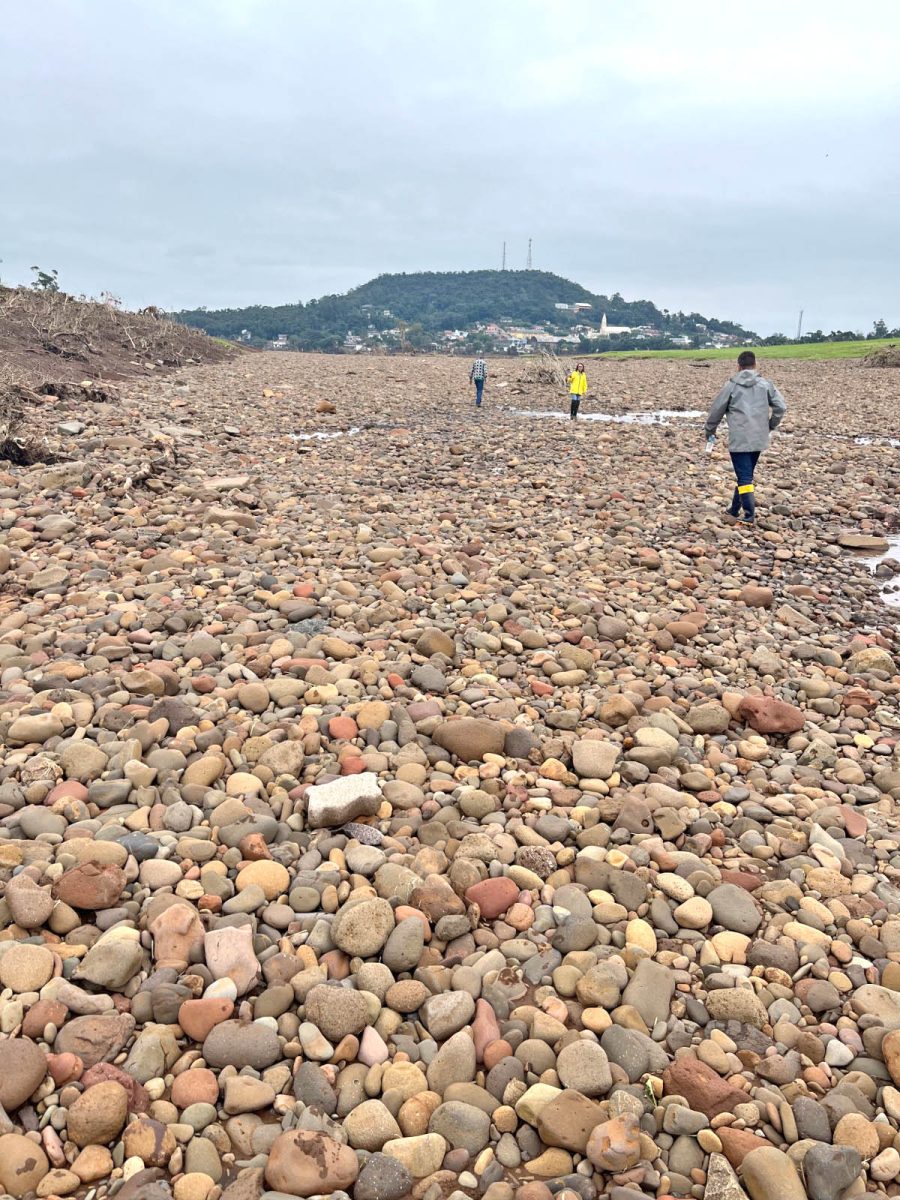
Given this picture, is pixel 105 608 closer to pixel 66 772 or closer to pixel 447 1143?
pixel 66 772

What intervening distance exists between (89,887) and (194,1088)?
3.39 ft

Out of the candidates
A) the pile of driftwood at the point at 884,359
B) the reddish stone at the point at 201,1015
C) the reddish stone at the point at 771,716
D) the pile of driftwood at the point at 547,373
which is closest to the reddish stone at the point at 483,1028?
the reddish stone at the point at 201,1015

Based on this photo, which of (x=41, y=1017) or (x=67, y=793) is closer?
(x=41, y=1017)

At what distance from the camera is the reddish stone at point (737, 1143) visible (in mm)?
2336

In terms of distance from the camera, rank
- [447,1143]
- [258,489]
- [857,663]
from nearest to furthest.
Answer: [447,1143] → [857,663] → [258,489]

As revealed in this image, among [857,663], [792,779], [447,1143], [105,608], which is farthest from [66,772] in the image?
[857,663]

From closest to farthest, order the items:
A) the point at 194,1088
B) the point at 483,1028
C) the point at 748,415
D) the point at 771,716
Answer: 1. the point at 194,1088
2. the point at 483,1028
3. the point at 771,716
4. the point at 748,415

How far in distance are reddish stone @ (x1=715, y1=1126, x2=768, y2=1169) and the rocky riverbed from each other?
0.02m

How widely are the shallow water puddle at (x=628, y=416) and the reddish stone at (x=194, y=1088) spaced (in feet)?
64.0

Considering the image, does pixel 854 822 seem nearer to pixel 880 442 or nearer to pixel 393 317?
pixel 880 442

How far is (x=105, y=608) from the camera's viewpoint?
20.1ft

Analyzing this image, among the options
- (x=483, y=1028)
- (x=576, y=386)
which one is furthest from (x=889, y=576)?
(x=576, y=386)

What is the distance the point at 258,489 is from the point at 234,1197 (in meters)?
9.42

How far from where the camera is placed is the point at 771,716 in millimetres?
5012
